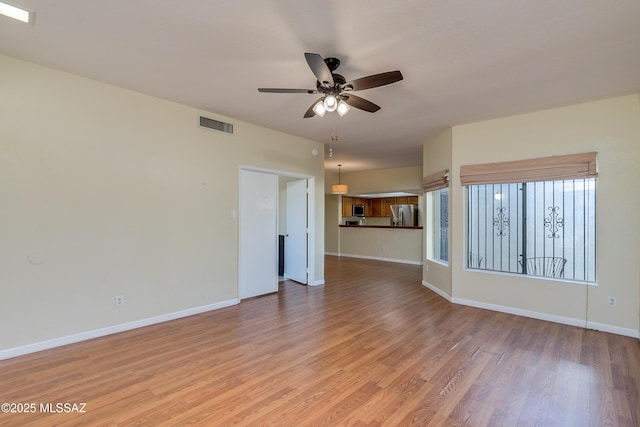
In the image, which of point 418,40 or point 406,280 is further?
point 406,280

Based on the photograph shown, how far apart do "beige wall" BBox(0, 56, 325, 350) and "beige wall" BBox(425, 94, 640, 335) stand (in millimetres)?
3828

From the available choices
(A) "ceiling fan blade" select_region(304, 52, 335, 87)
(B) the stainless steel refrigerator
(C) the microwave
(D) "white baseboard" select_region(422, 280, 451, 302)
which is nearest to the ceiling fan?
(A) "ceiling fan blade" select_region(304, 52, 335, 87)

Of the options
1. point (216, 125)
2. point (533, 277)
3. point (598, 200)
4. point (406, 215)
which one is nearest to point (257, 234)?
point (216, 125)

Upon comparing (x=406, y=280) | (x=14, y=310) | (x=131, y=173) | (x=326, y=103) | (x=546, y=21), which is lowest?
(x=406, y=280)

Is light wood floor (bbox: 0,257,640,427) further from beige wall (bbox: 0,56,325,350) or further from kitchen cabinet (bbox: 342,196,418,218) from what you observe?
kitchen cabinet (bbox: 342,196,418,218)

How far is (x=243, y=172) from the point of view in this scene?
4.65 meters

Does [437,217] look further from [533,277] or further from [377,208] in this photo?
[377,208]

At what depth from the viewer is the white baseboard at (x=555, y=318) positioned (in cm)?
336

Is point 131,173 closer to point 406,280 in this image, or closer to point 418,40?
point 418,40

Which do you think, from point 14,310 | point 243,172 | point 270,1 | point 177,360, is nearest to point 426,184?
point 243,172

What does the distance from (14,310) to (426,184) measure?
568cm

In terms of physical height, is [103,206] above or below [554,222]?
above

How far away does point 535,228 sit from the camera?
4.09 meters

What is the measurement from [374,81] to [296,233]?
12.7 ft
